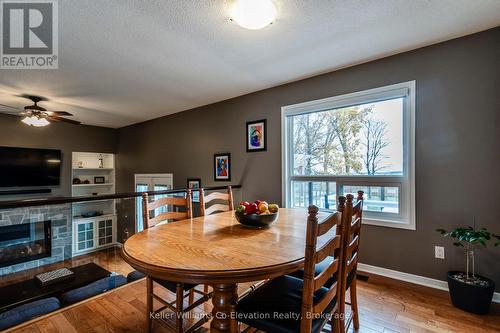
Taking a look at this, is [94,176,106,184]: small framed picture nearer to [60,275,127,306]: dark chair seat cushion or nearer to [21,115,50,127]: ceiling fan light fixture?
[21,115,50,127]: ceiling fan light fixture

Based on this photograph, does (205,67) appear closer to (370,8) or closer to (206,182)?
(370,8)

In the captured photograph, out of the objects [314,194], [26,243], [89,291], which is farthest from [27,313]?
[314,194]

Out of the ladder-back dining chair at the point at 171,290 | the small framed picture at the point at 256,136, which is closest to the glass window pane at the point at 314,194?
the small framed picture at the point at 256,136

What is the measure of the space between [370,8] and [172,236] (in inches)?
83.2

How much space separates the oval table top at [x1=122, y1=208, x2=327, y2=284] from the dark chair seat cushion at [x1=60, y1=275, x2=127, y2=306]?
4.12 ft

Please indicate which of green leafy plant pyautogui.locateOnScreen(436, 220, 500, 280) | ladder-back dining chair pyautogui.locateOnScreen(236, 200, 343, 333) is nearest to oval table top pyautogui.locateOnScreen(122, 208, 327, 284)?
ladder-back dining chair pyautogui.locateOnScreen(236, 200, 343, 333)

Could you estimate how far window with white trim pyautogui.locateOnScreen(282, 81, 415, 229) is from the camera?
8.15 ft

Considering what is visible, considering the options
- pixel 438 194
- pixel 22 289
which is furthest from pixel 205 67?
pixel 22 289

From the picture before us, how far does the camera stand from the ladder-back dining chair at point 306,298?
100 centimetres

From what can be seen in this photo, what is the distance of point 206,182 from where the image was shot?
4.37 metres

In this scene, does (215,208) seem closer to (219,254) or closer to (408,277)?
(219,254)

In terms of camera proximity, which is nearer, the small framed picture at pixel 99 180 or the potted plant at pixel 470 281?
the potted plant at pixel 470 281

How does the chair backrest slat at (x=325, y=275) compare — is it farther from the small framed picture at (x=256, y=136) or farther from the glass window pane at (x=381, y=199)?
the small framed picture at (x=256, y=136)

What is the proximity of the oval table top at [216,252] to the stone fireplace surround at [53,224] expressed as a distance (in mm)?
2310
